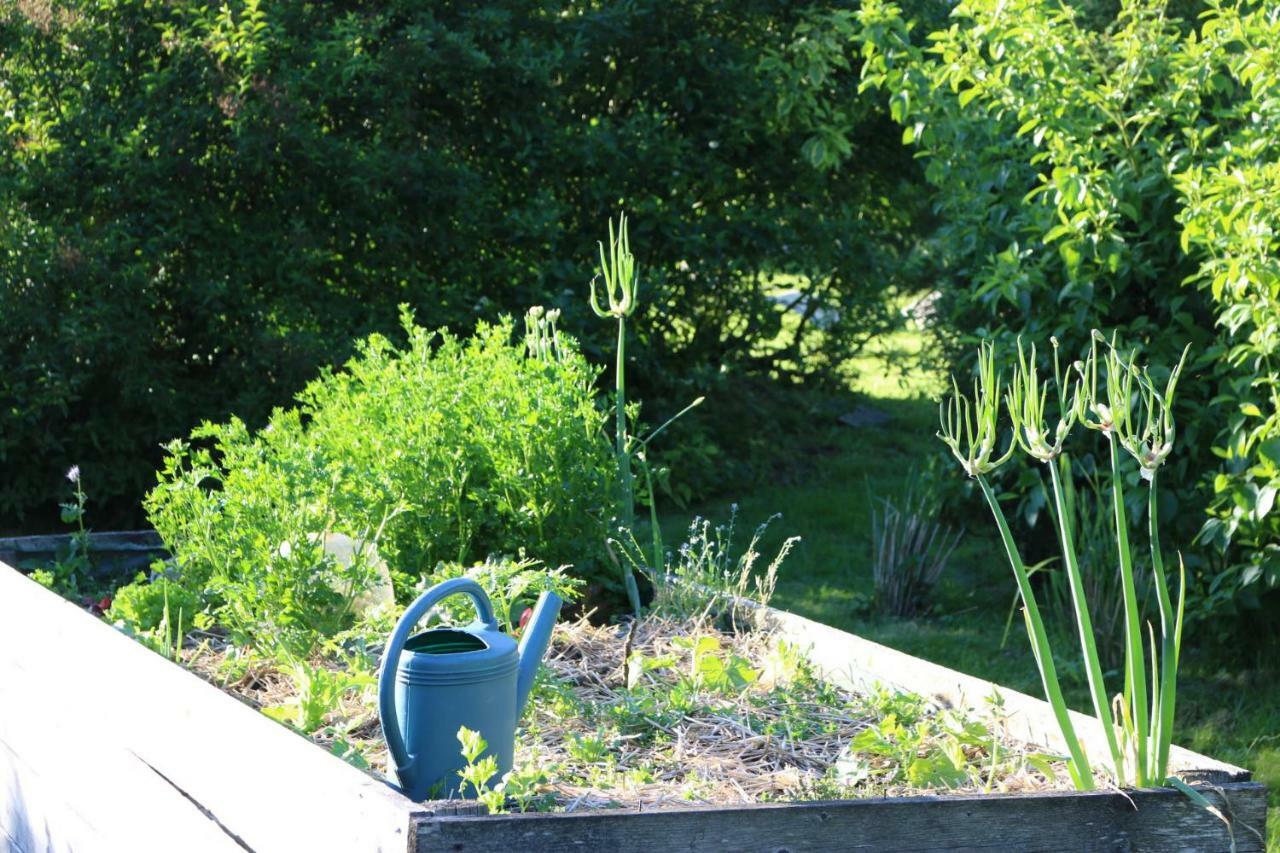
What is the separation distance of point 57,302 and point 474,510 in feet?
10.7

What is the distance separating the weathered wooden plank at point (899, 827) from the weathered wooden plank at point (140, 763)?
7.2 inches

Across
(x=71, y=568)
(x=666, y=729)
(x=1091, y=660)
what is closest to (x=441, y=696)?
(x=666, y=729)

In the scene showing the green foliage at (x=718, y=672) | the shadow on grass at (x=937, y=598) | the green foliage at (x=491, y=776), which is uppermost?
the green foliage at (x=491, y=776)

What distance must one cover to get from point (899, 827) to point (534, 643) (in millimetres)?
775

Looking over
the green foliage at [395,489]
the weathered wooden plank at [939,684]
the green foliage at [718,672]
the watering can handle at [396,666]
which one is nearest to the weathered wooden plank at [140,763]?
the watering can handle at [396,666]

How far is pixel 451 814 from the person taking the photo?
1.99 metres

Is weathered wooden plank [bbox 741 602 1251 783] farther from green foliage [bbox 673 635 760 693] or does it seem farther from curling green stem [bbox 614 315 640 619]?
curling green stem [bbox 614 315 640 619]

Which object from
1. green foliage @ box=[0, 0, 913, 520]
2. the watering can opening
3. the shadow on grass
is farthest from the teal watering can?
green foliage @ box=[0, 0, 913, 520]

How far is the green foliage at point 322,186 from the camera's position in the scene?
612cm

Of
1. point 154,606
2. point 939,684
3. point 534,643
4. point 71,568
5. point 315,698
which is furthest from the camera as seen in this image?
point 71,568

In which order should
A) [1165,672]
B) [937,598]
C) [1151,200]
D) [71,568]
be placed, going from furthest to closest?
[937,598] < [1151,200] < [71,568] < [1165,672]

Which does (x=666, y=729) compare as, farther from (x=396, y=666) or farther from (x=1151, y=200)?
(x=1151, y=200)

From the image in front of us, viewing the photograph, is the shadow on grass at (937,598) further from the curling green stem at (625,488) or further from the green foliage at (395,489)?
the green foliage at (395,489)

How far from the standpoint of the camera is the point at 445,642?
2420 mm
